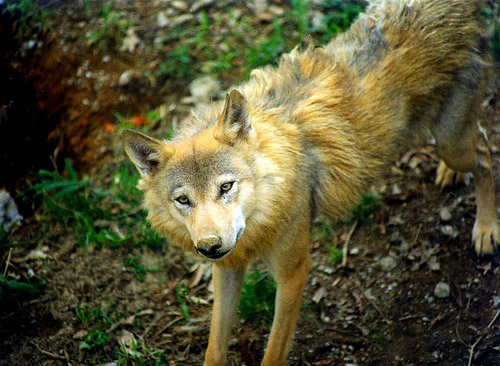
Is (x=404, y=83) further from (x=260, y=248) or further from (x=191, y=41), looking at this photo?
(x=191, y=41)

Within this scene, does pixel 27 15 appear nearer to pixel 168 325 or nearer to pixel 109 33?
pixel 109 33

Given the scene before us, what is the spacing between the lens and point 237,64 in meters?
6.52

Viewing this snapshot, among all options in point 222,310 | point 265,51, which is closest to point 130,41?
point 265,51

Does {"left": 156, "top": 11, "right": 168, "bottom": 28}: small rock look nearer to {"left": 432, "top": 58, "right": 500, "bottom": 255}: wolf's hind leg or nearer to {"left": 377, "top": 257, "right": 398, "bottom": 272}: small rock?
{"left": 432, "top": 58, "right": 500, "bottom": 255}: wolf's hind leg

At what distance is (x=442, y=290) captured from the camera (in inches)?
186

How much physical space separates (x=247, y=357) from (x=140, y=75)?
3.63 m

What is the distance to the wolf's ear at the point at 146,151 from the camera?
3.50 metres

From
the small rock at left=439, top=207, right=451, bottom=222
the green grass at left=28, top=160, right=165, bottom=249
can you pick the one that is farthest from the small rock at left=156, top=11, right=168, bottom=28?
the small rock at left=439, top=207, right=451, bottom=222

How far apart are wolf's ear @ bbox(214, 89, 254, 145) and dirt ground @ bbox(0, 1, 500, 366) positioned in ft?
6.31

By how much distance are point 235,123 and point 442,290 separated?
2496mm

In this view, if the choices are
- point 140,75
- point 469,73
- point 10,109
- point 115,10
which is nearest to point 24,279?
point 10,109

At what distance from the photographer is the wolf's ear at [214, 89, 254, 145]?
3486mm

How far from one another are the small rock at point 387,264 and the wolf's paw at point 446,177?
37.9 inches

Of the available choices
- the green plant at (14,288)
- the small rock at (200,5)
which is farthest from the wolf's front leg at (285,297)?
the small rock at (200,5)
